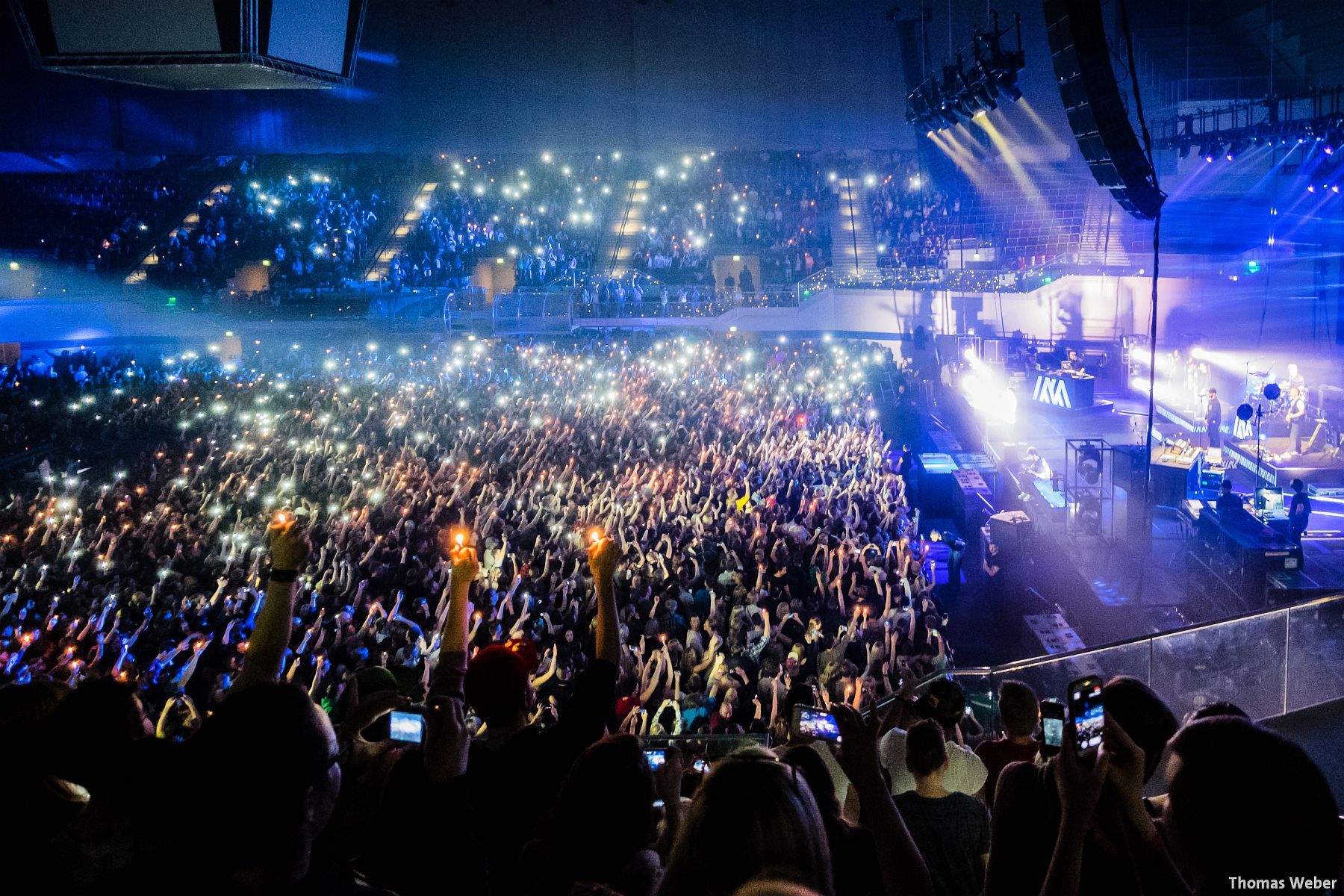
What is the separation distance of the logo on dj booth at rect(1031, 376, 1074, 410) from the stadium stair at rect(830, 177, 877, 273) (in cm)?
879

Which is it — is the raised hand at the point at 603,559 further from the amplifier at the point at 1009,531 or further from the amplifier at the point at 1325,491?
the amplifier at the point at 1325,491

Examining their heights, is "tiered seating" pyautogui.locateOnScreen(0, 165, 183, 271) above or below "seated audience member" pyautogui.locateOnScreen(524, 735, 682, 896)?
above

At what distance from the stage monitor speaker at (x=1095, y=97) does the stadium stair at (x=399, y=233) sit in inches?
716

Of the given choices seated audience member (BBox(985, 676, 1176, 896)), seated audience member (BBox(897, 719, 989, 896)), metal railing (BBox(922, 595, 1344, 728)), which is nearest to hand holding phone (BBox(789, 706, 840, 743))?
seated audience member (BBox(897, 719, 989, 896))

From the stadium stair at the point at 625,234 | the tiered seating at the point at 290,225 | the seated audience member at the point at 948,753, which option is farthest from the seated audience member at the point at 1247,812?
the stadium stair at the point at 625,234

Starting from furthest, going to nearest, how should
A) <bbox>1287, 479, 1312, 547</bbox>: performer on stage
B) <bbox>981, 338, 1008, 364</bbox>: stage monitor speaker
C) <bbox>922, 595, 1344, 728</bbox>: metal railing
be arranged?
<bbox>981, 338, 1008, 364</bbox>: stage monitor speaker, <bbox>1287, 479, 1312, 547</bbox>: performer on stage, <bbox>922, 595, 1344, 728</bbox>: metal railing

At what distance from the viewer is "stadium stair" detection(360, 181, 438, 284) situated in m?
23.8

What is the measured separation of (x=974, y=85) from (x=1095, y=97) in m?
3.83

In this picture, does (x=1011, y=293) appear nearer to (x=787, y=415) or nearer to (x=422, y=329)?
(x=787, y=415)

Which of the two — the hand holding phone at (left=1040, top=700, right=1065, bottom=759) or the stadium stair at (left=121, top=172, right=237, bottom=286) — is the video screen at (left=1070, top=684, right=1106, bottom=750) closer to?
the hand holding phone at (left=1040, top=700, right=1065, bottom=759)

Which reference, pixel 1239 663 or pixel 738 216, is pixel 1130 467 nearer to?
pixel 1239 663

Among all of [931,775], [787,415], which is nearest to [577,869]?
[931,775]

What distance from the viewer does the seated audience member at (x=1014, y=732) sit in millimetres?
2727

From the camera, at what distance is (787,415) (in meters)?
12.5
